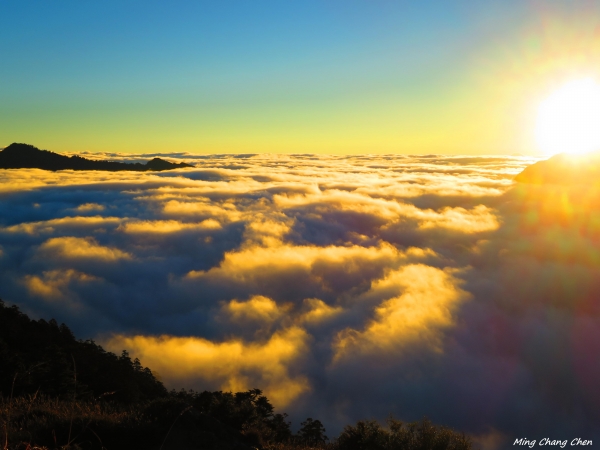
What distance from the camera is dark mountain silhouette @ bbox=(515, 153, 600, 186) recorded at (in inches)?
6988

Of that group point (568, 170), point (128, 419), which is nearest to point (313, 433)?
point (128, 419)

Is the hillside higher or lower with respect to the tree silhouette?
higher

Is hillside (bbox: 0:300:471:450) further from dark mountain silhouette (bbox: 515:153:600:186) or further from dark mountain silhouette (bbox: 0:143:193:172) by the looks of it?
dark mountain silhouette (bbox: 515:153:600:186)

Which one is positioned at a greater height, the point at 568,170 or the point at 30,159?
the point at 30,159

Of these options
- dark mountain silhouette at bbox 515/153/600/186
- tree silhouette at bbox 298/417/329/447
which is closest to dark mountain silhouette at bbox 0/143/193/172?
tree silhouette at bbox 298/417/329/447

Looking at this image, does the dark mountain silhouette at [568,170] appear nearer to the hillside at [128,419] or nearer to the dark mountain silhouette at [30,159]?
the hillside at [128,419]

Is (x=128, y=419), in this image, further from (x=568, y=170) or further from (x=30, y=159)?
(x=568, y=170)

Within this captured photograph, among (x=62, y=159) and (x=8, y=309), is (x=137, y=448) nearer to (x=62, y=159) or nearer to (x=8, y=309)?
(x=8, y=309)

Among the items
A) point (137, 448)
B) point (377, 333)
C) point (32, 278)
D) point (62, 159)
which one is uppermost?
point (62, 159)

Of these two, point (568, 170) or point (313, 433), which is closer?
point (313, 433)

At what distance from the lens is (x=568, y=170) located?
189000 mm

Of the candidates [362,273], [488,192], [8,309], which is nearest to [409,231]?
[362,273]

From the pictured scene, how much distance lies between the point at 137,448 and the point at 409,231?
145 metres

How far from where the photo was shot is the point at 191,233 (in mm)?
133000
